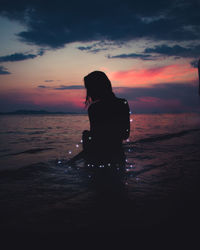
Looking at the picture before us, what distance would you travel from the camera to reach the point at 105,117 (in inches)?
150

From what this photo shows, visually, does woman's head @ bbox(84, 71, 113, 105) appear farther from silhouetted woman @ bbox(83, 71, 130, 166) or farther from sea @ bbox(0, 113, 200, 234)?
sea @ bbox(0, 113, 200, 234)

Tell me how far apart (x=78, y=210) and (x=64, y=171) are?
2223 mm

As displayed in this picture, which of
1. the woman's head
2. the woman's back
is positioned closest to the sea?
the woman's back

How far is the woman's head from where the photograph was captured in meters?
3.78

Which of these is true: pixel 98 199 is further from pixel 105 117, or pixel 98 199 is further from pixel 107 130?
pixel 105 117

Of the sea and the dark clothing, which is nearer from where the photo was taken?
the sea

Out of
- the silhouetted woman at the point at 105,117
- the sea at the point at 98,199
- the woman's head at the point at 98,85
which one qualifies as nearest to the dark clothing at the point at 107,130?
the silhouetted woman at the point at 105,117

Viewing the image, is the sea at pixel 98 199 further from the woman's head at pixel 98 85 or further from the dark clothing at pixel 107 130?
the woman's head at pixel 98 85

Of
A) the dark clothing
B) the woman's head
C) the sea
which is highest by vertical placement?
the woman's head

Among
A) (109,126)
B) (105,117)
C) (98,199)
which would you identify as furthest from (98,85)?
(98,199)

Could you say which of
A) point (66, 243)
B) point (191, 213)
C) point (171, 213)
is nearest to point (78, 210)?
point (66, 243)

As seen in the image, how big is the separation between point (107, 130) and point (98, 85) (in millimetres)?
895

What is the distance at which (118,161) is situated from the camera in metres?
4.21

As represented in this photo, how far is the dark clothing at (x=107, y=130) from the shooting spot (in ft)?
12.3
